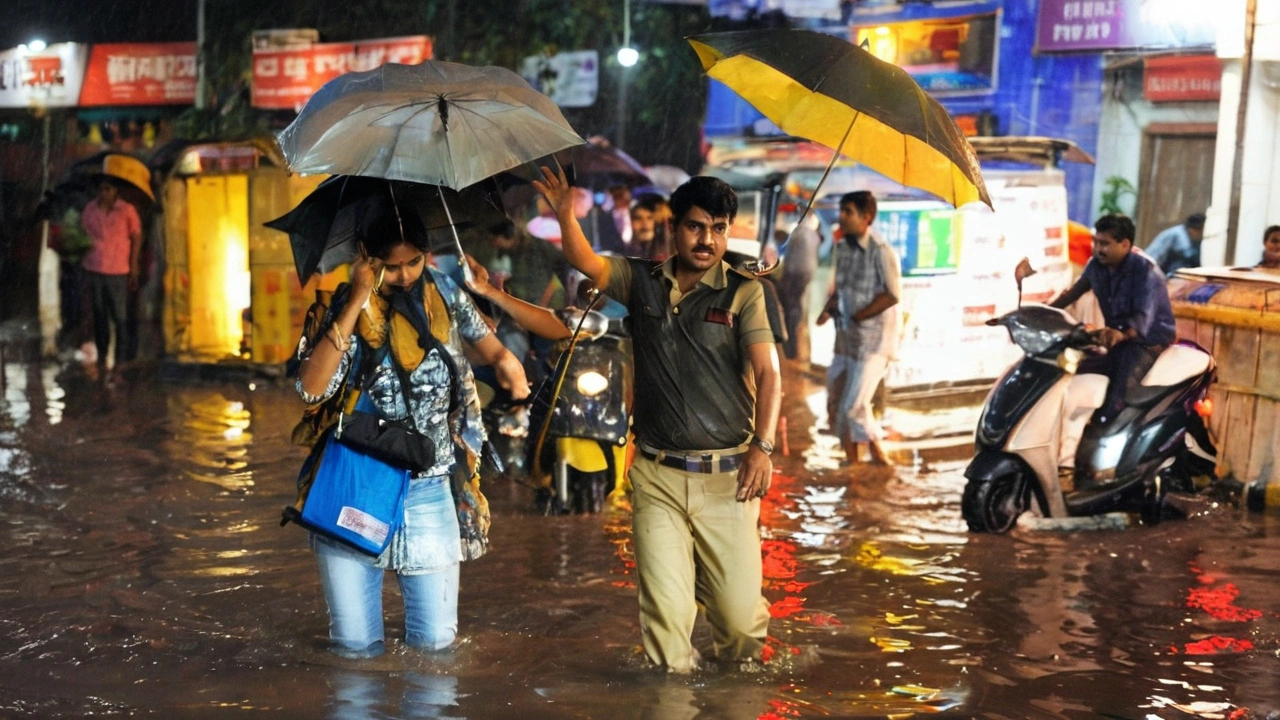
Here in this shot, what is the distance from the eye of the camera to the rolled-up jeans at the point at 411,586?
470 cm

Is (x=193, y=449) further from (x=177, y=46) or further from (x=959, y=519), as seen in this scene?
(x=177, y=46)

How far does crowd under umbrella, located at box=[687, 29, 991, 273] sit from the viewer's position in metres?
4.67

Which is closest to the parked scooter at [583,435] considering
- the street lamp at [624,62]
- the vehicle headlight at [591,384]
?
the vehicle headlight at [591,384]

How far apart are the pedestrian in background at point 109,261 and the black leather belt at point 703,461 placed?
10505mm

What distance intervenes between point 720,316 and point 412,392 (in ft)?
3.39

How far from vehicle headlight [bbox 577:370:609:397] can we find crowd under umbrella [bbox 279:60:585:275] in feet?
11.7

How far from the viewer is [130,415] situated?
37.3 ft

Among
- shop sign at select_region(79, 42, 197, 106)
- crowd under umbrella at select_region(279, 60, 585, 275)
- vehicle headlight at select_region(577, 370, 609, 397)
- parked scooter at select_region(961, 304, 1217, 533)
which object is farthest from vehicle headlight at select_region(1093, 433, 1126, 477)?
shop sign at select_region(79, 42, 197, 106)

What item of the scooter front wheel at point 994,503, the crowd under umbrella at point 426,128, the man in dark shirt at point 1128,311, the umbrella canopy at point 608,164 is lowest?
→ the scooter front wheel at point 994,503

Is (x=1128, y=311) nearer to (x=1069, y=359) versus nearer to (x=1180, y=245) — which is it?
(x=1069, y=359)

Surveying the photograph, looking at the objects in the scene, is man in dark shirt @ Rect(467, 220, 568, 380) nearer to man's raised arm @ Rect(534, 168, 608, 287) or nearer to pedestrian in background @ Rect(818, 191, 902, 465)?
pedestrian in background @ Rect(818, 191, 902, 465)

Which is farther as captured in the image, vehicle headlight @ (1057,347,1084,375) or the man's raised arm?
vehicle headlight @ (1057,347,1084,375)

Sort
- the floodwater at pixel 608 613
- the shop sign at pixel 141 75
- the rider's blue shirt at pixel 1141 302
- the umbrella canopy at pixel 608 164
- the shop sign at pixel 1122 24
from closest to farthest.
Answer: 1. the floodwater at pixel 608 613
2. the rider's blue shirt at pixel 1141 302
3. the shop sign at pixel 1122 24
4. the umbrella canopy at pixel 608 164
5. the shop sign at pixel 141 75

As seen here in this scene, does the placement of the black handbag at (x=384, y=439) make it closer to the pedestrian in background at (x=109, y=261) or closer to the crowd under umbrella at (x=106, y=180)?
the pedestrian in background at (x=109, y=261)
